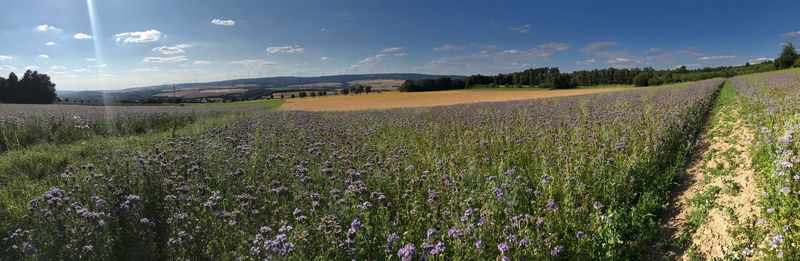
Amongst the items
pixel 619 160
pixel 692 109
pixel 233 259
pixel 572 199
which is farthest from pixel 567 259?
pixel 692 109

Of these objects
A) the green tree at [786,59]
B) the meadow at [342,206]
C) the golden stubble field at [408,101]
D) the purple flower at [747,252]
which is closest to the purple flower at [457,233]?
the meadow at [342,206]

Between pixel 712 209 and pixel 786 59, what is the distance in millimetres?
114777

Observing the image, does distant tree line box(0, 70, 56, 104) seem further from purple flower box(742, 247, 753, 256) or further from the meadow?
purple flower box(742, 247, 753, 256)

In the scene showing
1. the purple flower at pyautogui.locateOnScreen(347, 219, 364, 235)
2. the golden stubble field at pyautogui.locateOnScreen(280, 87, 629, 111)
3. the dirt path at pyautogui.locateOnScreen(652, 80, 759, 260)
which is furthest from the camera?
the golden stubble field at pyautogui.locateOnScreen(280, 87, 629, 111)

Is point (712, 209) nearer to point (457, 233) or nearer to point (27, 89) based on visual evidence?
point (457, 233)

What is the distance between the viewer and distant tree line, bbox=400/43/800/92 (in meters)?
83.8

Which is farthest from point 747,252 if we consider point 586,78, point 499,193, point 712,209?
point 586,78

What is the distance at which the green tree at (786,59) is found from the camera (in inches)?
3359

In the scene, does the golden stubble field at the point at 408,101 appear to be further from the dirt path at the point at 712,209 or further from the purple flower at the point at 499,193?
the purple flower at the point at 499,193

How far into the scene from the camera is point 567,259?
4.11m

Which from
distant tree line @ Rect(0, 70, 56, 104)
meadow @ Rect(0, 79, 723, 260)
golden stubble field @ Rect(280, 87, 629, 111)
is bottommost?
meadow @ Rect(0, 79, 723, 260)

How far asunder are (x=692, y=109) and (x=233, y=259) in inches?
557

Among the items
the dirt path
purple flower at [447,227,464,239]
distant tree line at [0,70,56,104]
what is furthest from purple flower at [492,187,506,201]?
distant tree line at [0,70,56,104]

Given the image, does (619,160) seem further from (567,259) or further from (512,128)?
(512,128)
